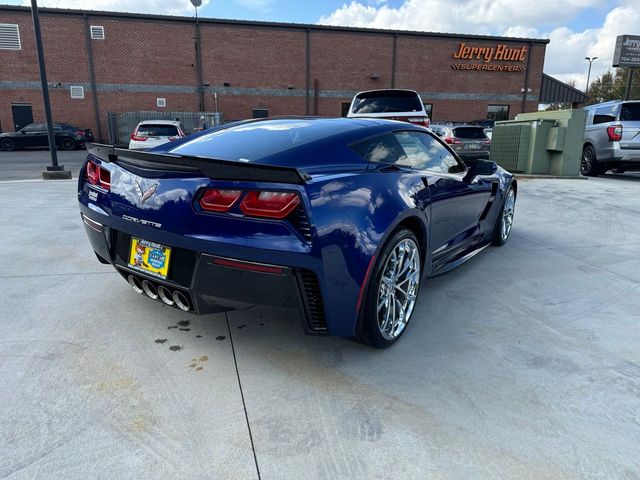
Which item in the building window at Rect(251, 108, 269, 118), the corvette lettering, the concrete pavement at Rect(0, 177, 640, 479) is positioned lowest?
the concrete pavement at Rect(0, 177, 640, 479)

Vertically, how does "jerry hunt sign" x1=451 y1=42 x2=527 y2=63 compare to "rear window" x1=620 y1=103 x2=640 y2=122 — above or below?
above

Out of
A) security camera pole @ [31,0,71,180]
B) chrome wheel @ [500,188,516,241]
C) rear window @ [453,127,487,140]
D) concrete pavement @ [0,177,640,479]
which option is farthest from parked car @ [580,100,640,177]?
security camera pole @ [31,0,71,180]

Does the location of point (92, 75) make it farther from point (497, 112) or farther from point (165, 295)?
point (165, 295)

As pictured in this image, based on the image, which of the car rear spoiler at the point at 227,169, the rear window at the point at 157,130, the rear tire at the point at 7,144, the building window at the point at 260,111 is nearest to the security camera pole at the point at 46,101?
the rear window at the point at 157,130

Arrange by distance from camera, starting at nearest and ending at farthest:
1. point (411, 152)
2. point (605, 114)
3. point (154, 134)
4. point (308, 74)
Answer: point (411, 152) < point (605, 114) < point (154, 134) < point (308, 74)

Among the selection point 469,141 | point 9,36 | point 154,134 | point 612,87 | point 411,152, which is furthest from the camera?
point 612,87

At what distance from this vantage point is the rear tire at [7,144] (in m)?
21.1

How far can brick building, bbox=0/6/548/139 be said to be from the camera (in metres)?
24.5

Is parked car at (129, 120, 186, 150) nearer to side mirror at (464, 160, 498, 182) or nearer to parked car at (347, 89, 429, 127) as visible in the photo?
parked car at (347, 89, 429, 127)

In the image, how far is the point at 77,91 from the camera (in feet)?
82.1

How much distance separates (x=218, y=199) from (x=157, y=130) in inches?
483

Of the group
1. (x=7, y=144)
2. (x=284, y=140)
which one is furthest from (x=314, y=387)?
(x=7, y=144)

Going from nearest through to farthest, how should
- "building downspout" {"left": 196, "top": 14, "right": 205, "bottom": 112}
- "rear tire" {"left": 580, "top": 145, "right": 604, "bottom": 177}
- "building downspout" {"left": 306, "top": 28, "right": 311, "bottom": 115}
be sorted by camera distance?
"rear tire" {"left": 580, "top": 145, "right": 604, "bottom": 177}, "building downspout" {"left": 196, "top": 14, "right": 205, "bottom": 112}, "building downspout" {"left": 306, "top": 28, "right": 311, "bottom": 115}

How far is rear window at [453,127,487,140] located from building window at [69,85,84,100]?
2125cm
